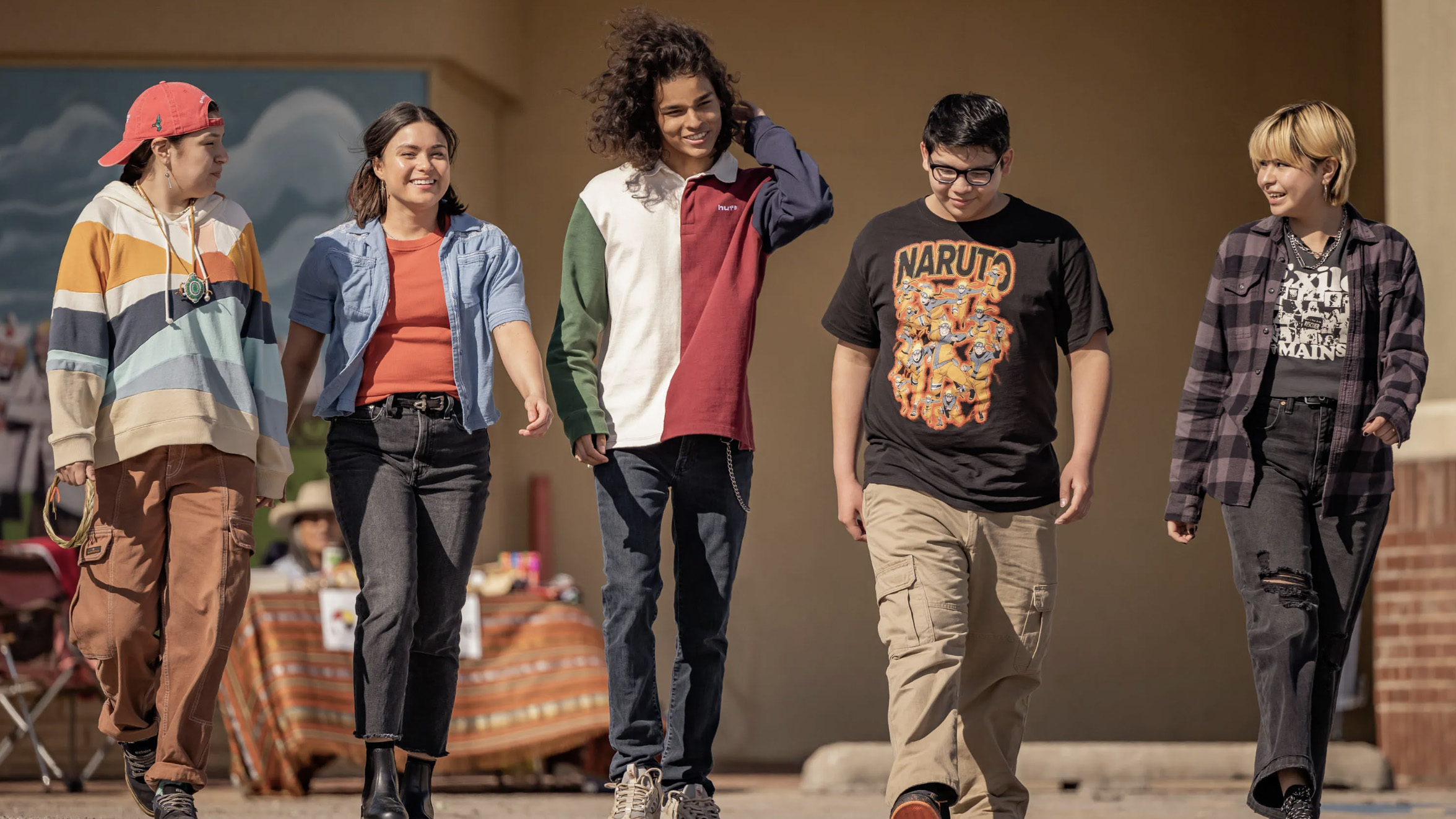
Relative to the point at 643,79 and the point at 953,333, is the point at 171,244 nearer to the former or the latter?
the point at 643,79

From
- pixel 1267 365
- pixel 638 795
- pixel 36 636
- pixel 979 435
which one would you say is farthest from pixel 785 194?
pixel 36 636

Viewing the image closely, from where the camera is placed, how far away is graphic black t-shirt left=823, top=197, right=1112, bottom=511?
4.14 m

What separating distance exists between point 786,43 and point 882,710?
418 centimetres

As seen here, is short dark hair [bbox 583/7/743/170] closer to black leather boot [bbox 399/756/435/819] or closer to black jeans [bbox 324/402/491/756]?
black jeans [bbox 324/402/491/756]

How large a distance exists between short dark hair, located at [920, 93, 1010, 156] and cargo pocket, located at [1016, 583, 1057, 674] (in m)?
1.08

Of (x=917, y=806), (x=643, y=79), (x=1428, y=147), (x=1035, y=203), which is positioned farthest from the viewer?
(x=1035, y=203)

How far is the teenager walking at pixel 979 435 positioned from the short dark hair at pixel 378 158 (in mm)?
1230

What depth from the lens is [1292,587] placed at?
4270 millimetres

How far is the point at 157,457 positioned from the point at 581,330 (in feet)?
3.60

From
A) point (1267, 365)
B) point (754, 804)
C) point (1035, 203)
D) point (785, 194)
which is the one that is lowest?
point (754, 804)

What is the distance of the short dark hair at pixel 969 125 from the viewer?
4.14 m

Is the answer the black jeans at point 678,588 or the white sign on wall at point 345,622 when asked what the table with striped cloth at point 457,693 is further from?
the black jeans at point 678,588

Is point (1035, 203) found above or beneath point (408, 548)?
above

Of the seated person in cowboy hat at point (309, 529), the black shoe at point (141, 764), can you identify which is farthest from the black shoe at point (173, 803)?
the seated person in cowboy hat at point (309, 529)
